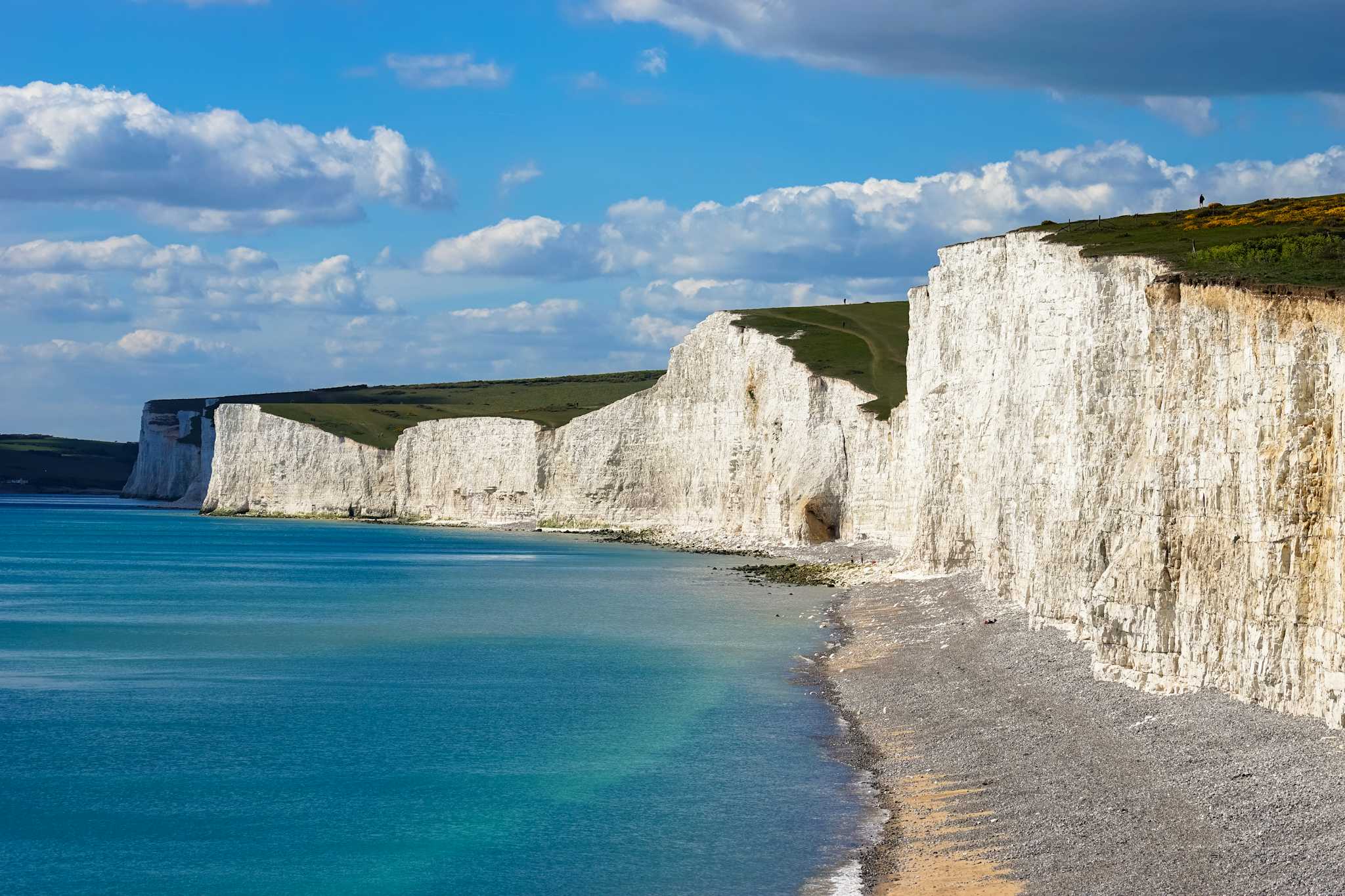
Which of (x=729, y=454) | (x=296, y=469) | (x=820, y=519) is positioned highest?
(x=729, y=454)

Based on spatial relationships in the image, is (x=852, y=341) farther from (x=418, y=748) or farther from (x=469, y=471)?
(x=418, y=748)

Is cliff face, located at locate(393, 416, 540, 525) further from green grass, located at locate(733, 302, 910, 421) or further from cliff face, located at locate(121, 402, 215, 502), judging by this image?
cliff face, located at locate(121, 402, 215, 502)

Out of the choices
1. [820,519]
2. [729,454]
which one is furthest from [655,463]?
[820,519]

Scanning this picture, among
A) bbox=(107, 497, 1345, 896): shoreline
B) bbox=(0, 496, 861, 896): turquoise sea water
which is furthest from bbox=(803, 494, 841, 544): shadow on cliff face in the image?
bbox=(107, 497, 1345, 896): shoreline

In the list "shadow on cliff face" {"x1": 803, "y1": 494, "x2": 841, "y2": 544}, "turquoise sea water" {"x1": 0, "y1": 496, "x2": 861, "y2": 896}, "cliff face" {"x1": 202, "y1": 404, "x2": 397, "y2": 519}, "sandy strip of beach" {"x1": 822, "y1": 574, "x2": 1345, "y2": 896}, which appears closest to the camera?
"sandy strip of beach" {"x1": 822, "y1": 574, "x2": 1345, "y2": 896}

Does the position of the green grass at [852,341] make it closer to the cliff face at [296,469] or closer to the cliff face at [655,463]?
the cliff face at [655,463]

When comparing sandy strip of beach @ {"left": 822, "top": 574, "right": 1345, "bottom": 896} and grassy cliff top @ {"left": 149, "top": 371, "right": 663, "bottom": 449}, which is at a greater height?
grassy cliff top @ {"left": 149, "top": 371, "right": 663, "bottom": 449}
